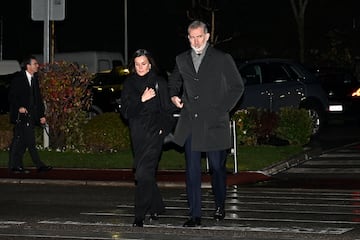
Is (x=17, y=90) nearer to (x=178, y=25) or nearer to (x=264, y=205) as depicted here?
(x=264, y=205)

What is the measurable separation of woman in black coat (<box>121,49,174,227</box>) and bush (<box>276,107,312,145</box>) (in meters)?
9.02

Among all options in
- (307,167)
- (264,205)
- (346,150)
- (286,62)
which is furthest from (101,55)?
(264,205)

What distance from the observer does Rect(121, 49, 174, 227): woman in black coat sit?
34.6 feet

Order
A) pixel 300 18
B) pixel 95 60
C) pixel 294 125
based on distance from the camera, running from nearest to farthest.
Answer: pixel 294 125
pixel 95 60
pixel 300 18

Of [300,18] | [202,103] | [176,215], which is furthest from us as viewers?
[300,18]

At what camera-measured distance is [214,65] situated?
10477mm

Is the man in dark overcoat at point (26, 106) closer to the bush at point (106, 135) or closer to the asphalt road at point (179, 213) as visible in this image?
the asphalt road at point (179, 213)

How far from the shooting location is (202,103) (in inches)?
411

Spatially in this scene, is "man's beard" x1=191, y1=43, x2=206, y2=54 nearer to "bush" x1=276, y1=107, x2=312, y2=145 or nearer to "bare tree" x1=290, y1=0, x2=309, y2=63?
"bush" x1=276, y1=107, x2=312, y2=145

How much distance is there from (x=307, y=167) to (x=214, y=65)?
25.0 feet

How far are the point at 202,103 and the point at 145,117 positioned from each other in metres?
0.62

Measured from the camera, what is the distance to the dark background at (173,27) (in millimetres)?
54000

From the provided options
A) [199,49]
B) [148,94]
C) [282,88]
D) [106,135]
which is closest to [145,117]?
[148,94]

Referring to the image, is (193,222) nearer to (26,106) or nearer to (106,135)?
(26,106)
